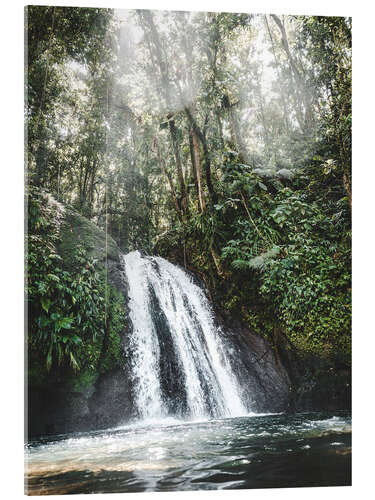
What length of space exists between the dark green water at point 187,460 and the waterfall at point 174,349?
44cm

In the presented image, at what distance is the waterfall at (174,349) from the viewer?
3496 millimetres

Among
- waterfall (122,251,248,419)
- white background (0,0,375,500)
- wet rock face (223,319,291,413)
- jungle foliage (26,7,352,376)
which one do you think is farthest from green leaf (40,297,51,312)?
wet rock face (223,319,291,413)

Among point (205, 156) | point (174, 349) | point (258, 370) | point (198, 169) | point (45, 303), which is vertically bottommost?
point (258, 370)

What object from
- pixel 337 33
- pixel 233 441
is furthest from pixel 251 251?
pixel 337 33

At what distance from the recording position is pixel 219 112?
13.7 feet

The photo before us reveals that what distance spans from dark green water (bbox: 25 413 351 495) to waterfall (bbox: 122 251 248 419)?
0.44 meters

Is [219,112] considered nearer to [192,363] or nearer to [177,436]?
[192,363]
